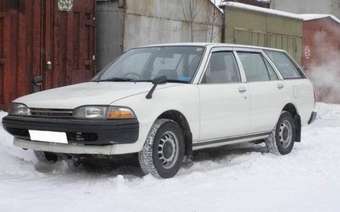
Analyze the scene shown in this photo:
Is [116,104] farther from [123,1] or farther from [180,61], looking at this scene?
[123,1]

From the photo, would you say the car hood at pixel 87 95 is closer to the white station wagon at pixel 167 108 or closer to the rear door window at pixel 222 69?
the white station wagon at pixel 167 108

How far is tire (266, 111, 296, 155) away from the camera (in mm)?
8781

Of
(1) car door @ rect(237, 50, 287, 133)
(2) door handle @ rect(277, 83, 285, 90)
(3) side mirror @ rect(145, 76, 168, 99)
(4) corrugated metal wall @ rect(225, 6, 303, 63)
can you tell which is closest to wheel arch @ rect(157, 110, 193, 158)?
(3) side mirror @ rect(145, 76, 168, 99)

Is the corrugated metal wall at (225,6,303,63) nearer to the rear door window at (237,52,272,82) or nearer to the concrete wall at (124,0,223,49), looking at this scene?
the concrete wall at (124,0,223,49)

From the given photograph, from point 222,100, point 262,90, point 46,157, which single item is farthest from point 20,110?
point 262,90

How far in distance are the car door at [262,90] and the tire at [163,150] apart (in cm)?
157

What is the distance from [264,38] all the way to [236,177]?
10.6m

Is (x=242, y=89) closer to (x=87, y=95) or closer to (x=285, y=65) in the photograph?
(x=285, y=65)

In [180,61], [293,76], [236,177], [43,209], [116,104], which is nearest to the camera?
[43,209]

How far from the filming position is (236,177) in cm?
698

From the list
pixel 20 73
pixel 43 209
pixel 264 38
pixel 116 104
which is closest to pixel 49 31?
pixel 20 73

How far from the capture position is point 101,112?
6.27 meters

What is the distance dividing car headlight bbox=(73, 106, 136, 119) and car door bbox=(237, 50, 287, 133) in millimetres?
2404

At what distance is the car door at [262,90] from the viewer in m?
8.24
